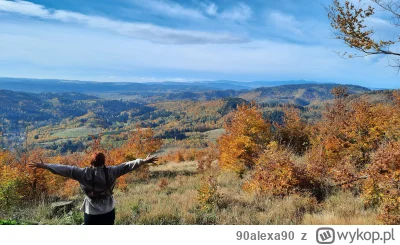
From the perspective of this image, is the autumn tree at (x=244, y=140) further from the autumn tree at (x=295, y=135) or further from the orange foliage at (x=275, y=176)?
the orange foliage at (x=275, y=176)

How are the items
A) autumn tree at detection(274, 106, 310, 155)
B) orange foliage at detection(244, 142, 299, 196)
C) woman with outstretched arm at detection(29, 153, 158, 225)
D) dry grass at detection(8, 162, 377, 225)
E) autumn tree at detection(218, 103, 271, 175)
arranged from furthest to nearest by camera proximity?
autumn tree at detection(274, 106, 310, 155) < autumn tree at detection(218, 103, 271, 175) < orange foliage at detection(244, 142, 299, 196) < dry grass at detection(8, 162, 377, 225) < woman with outstretched arm at detection(29, 153, 158, 225)

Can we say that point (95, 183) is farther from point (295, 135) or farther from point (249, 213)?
point (295, 135)

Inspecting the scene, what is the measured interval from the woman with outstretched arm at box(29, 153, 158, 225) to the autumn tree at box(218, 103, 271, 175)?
1533 centimetres

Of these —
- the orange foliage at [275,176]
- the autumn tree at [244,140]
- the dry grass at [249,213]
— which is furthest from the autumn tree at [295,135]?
the dry grass at [249,213]

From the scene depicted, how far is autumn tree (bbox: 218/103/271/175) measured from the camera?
70.5ft

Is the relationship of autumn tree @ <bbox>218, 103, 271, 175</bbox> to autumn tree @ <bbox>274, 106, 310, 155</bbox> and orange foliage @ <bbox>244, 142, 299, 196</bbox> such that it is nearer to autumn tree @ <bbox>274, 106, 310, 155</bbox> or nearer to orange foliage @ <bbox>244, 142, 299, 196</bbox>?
autumn tree @ <bbox>274, 106, 310, 155</bbox>

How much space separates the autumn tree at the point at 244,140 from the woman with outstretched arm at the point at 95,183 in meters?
15.3

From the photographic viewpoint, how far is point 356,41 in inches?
316

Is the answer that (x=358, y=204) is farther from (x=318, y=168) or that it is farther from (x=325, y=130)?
(x=325, y=130)

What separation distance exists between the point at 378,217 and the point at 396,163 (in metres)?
1.88

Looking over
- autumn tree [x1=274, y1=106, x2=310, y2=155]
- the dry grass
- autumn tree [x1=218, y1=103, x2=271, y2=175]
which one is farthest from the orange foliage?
autumn tree [x1=274, y1=106, x2=310, y2=155]

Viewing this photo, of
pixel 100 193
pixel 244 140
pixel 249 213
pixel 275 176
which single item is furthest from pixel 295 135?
pixel 100 193

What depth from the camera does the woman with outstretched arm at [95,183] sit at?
18.2 feet

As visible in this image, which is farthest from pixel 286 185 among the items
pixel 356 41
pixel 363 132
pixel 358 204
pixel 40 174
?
pixel 40 174
